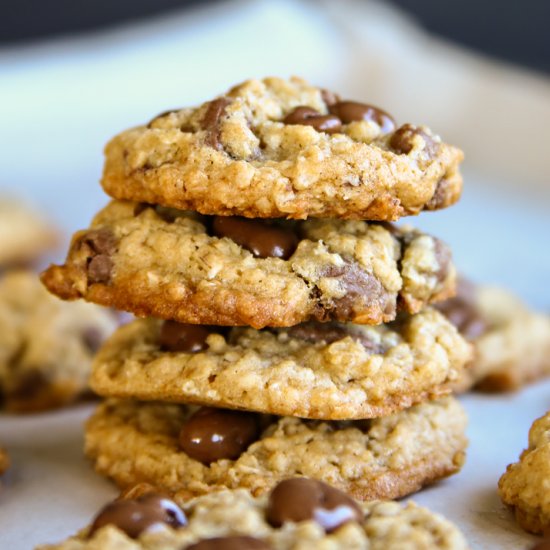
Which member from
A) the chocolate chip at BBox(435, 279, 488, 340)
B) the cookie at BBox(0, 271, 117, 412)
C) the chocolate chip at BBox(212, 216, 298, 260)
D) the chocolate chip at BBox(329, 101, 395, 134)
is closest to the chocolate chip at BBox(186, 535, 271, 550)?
the chocolate chip at BBox(212, 216, 298, 260)

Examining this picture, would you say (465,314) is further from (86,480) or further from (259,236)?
(86,480)

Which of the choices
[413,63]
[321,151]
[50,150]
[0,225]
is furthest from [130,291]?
[413,63]

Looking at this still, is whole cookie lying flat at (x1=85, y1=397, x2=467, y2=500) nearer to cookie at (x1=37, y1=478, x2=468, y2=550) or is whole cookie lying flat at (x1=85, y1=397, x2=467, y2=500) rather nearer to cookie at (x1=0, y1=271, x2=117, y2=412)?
cookie at (x1=37, y1=478, x2=468, y2=550)

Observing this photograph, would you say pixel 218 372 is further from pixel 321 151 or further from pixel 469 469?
pixel 469 469

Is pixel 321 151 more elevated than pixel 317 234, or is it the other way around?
pixel 321 151

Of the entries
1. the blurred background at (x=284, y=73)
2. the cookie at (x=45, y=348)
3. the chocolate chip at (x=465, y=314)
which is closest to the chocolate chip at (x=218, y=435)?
the cookie at (x=45, y=348)

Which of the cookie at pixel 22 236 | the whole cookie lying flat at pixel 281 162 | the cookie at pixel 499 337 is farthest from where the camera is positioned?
the cookie at pixel 22 236

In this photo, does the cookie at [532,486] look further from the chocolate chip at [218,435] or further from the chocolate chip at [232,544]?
the chocolate chip at [232,544]
